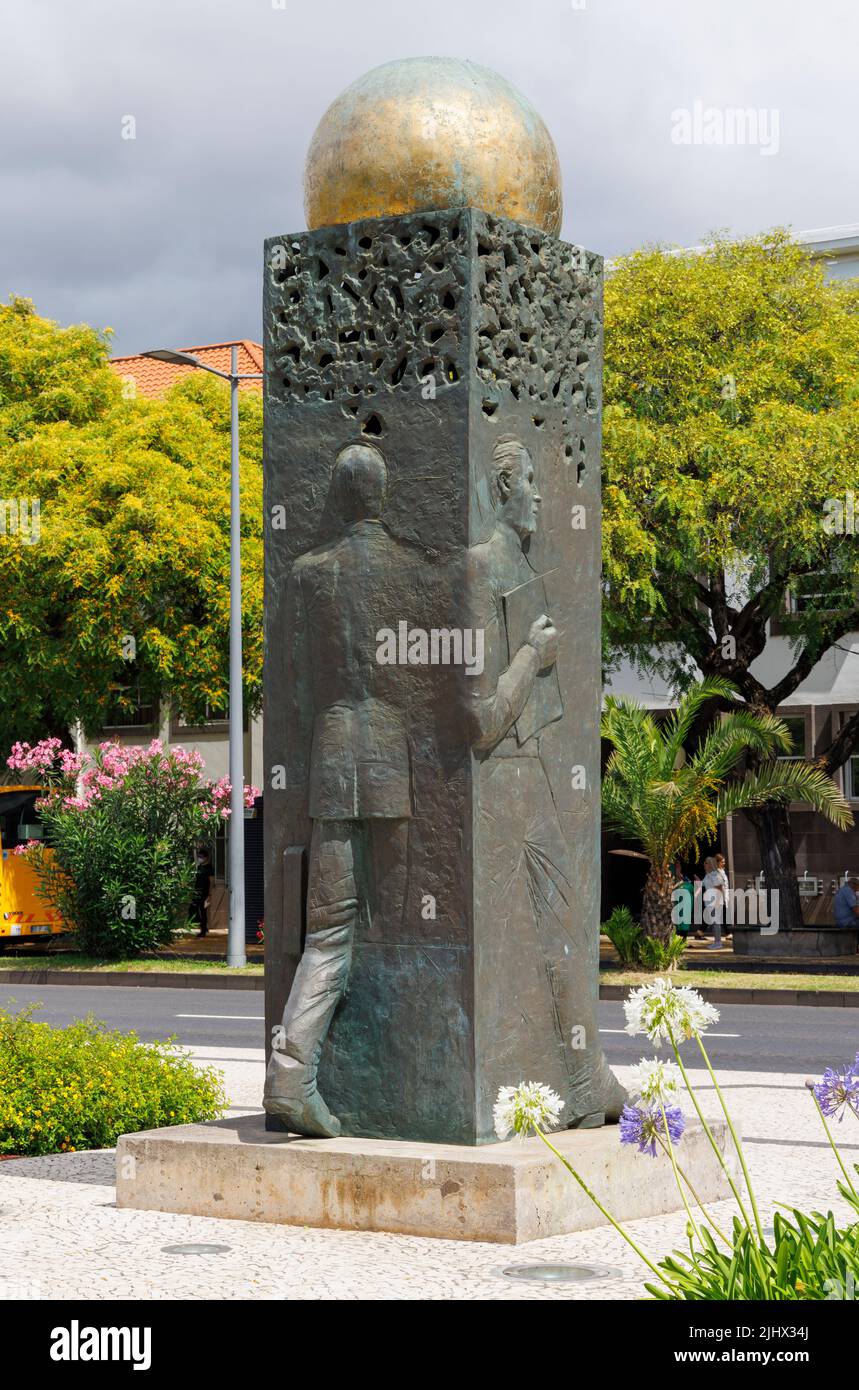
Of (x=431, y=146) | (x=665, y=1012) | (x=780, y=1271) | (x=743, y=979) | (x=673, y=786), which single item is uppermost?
(x=431, y=146)

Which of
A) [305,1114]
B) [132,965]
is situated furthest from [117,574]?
[305,1114]

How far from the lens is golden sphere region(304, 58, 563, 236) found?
303 inches

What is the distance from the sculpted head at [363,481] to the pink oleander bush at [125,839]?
19.3 m

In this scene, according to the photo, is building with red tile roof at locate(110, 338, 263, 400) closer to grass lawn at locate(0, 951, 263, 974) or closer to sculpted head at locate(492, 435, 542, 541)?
grass lawn at locate(0, 951, 263, 974)

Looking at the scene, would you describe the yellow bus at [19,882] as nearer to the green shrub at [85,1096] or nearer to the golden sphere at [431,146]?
the green shrub at [85,1096]

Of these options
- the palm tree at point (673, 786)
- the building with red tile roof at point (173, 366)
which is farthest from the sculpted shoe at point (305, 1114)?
the building with red tile roof at point (173, 366)

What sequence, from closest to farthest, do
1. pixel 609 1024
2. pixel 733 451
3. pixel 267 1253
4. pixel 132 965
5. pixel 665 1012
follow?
pixel 665 1012 < pixel 267 1253 < pixel 609 1024 < pixel 733 451 < pixel 132 965

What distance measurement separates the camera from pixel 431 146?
7676 mm

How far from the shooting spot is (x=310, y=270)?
7.94 metres

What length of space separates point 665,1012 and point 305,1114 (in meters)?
3.06

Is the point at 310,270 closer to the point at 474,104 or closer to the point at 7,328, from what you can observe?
the point at 474,104

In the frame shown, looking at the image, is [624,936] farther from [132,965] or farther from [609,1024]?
[132,965]

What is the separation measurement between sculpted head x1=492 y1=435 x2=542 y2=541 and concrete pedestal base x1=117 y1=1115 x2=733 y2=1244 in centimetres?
249
